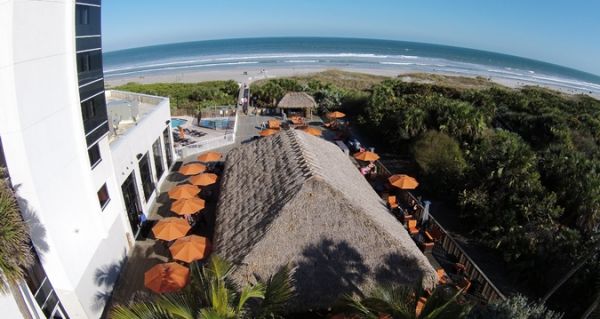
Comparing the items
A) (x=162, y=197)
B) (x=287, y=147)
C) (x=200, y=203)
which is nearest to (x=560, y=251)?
(x=287, y=147)

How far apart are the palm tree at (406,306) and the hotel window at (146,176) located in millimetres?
12486

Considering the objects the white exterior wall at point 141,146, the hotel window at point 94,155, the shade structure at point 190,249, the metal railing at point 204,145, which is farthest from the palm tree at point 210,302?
the metal railing at point 204,145

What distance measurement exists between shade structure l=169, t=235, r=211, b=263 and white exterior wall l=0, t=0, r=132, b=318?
7.55 feet

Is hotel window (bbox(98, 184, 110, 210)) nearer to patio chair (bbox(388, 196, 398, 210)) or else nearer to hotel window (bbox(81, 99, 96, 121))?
hotel window (bbox(81, 99, 96, 121))

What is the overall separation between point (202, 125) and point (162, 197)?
13212mm

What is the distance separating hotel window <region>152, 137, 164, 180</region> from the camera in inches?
695

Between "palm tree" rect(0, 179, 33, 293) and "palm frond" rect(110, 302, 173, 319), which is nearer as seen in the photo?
"palm frond" rect(110, 302, 173, 319)

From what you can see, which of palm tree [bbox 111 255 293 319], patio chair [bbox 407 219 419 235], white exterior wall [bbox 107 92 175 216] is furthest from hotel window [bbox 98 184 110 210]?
patio chair [bbox 407 219 419 235]

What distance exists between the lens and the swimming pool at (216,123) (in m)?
28.6

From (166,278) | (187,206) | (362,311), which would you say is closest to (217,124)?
(187,206)

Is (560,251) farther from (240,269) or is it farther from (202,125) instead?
(202,125)

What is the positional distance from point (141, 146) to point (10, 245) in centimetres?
986

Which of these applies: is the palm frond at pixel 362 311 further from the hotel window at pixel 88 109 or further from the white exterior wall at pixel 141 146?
the white exterior wall at pixel 141 146

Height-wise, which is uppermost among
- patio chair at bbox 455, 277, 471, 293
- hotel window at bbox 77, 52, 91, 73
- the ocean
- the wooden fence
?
the ocean
